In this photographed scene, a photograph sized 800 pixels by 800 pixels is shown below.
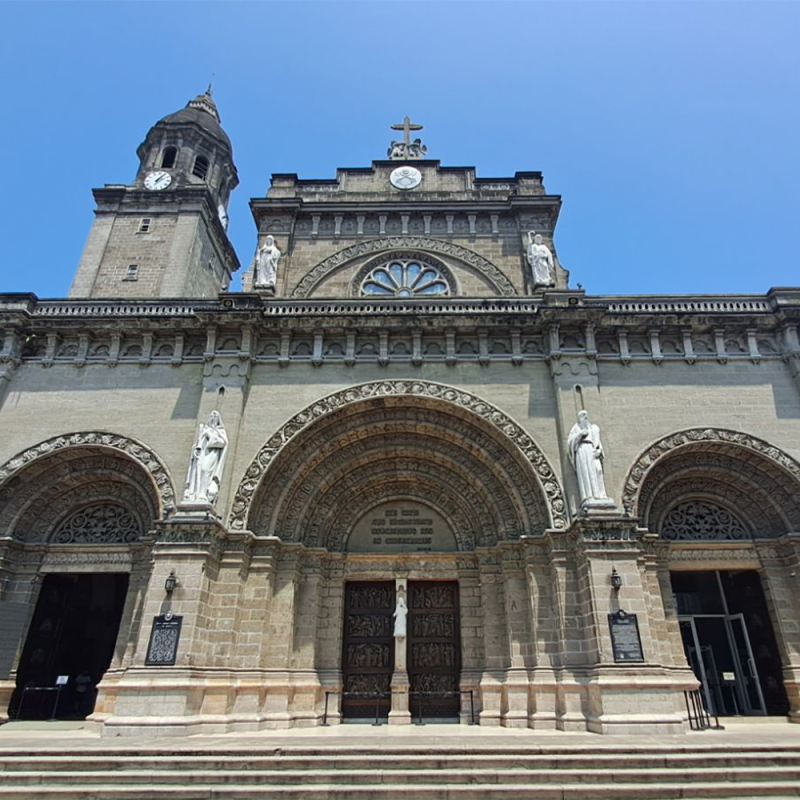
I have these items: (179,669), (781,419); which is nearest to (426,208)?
(781,419)

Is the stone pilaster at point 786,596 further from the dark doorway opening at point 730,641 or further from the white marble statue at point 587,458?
the white marble statue at point 587,458

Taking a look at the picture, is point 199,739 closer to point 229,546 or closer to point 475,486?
point 229,546

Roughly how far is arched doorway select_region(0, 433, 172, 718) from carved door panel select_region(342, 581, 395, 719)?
5974 mm

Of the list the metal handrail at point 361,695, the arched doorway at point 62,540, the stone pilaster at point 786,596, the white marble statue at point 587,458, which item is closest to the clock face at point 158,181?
the arched doorway at point 62,540

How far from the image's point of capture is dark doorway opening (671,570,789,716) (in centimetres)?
1484

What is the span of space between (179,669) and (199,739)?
1.86 metres

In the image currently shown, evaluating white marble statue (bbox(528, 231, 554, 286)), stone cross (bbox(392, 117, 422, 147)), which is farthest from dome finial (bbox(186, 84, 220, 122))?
white marble statue (bbox(528, 231, 554, 286))

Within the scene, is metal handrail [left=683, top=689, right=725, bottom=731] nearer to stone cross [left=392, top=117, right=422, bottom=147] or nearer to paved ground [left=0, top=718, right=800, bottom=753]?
paved ground [left=0, top=718, right=800, bottom=753]

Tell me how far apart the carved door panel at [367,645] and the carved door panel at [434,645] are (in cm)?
69

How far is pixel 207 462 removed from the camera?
1501 cm

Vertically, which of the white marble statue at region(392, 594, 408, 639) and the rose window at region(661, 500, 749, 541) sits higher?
the rose window at region(661, 500, 749, 541)

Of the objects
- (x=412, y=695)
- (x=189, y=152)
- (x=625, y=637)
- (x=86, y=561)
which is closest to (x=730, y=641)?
(x=625, y=637)

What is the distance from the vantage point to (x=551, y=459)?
1545cm

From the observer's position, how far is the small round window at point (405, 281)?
22625 millimetres
